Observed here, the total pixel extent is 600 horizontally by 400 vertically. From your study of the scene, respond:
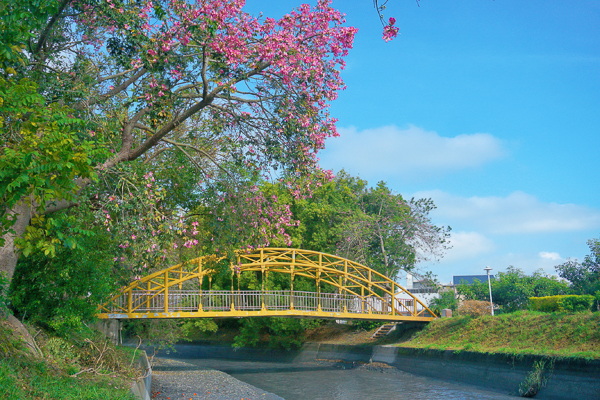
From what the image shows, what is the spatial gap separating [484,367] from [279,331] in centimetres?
1512

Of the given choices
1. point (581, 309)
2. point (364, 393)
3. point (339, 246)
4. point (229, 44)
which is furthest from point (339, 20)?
point (339, 246)

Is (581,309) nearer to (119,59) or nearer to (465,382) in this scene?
(465,382)

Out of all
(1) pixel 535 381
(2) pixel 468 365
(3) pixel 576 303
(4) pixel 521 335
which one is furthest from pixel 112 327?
(3) pixel 576 303

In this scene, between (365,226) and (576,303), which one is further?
(365,226)

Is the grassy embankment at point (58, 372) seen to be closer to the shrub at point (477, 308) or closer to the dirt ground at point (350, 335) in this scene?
the shrub at point (477, 308)

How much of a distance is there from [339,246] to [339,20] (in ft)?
73.0

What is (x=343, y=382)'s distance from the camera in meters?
22.3

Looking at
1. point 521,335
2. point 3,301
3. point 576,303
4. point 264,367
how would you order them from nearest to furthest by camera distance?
point 3,301 → point 521,335 → point 576,303 → point 264,367

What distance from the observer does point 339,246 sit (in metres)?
31.9

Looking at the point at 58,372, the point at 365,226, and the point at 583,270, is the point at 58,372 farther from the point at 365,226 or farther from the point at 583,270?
the point at 583,270

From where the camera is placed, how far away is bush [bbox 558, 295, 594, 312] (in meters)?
21.3

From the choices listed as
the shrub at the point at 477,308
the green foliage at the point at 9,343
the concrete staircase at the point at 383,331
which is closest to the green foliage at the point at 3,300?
the green foliage at the point at 9,343

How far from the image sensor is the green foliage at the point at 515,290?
103 ft

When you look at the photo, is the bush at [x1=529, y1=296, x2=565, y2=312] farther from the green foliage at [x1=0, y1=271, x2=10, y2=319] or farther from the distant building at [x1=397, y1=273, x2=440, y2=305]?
the green foliage at [x1=0, y1=271, x2=10, y2=319]
